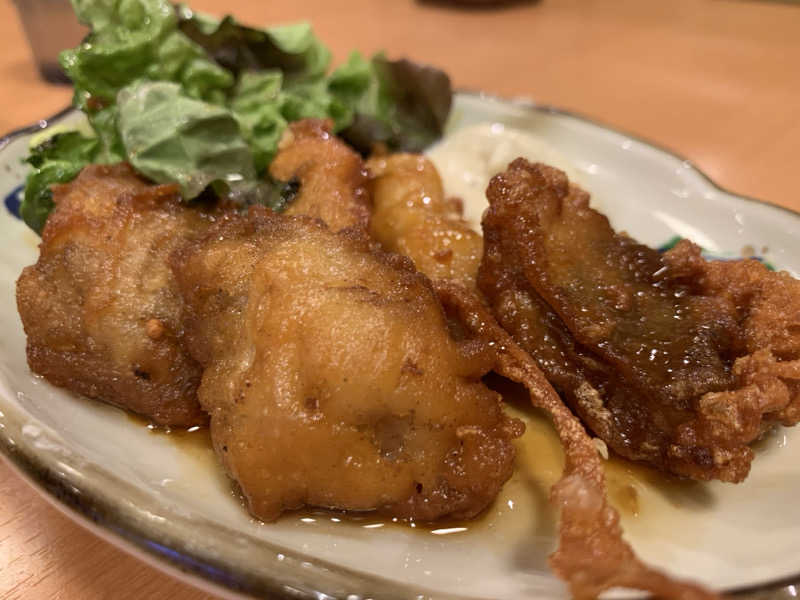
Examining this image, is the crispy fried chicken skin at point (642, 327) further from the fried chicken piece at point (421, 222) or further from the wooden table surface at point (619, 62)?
the wooden table surface at point (619, 62)

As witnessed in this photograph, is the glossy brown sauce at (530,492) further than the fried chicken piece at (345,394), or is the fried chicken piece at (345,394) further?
the glossy brown sauce at (530,492)

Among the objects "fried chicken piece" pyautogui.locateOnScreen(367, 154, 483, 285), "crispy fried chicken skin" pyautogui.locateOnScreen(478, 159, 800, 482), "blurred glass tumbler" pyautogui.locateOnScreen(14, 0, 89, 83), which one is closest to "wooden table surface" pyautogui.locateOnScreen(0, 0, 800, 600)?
"blurred glass tumbler" pyautogui.locateOnScreen(14, 0, 89, 83)

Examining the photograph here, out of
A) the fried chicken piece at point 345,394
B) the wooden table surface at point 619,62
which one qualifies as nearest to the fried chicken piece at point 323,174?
the fried chicken piece at point 345,394

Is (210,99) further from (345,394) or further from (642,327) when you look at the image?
(642,327)

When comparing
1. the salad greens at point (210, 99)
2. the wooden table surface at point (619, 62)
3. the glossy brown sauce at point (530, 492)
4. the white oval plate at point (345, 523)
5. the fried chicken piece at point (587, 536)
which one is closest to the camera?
the fried chicken piece at point (587, 536)

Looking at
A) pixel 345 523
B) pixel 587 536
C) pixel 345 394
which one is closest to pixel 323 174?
pixel 345 394

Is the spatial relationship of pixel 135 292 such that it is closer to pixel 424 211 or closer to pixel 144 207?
pixel 144 207

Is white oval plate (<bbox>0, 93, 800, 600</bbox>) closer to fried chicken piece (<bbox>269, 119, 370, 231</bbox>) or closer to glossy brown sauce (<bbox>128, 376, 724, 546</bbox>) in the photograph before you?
glossy brown sauce (<bbox>128, 376, 724, 546</bbox>)
